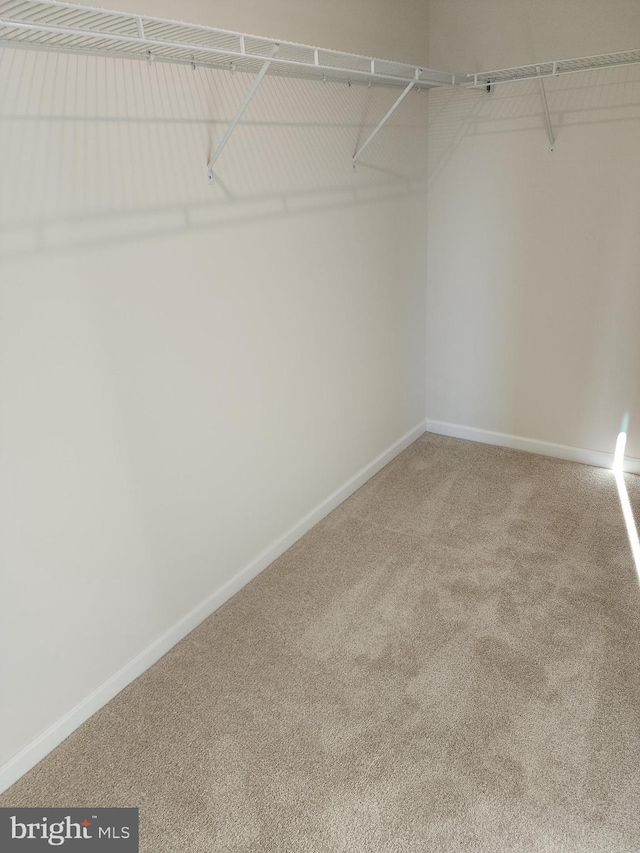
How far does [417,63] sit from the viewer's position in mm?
3043

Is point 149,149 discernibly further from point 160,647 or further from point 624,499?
point 624,499

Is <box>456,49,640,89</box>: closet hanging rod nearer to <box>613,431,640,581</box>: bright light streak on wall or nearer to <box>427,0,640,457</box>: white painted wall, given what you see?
<box>427,0,640,457</box>: white painted wall

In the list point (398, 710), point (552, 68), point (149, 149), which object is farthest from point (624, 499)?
point (149, 149)

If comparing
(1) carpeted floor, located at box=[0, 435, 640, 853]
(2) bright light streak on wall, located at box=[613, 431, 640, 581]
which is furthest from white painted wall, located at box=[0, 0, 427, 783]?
(2) bright light streak on wall, located at box=[613, 431, 640, 581]

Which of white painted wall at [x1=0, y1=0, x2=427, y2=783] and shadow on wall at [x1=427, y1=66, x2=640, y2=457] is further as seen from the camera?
shadow on wall at [x1=427, y1=66, x2=640, y2=457]

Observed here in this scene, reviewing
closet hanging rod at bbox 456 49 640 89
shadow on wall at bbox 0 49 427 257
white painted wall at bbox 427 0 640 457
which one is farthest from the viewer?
white painted wall at bbox 427 0 640 457

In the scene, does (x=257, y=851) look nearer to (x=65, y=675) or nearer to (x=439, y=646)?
(x=65, y=675)

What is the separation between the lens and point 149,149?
180 centimetres

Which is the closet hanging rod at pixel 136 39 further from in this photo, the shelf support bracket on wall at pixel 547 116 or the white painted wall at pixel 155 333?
the shelf support bracket on wall at pixel 547 116

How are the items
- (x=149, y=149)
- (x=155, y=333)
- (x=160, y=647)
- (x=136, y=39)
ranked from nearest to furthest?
(x=136, y=39) < (x=149, y=149) < (x=155, y=333) < (x=160, y=647)

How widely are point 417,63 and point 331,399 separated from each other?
1673 millimetres

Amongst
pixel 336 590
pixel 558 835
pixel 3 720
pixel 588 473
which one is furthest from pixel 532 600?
pixel 3 720

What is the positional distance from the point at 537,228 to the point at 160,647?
253 cm

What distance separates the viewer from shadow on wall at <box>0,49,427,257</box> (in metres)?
1.52
